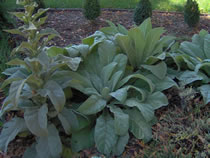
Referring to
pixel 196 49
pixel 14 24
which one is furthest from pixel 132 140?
pixel 14 24

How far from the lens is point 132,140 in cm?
221

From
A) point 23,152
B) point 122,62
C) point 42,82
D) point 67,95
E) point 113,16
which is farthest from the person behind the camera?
point 113,16

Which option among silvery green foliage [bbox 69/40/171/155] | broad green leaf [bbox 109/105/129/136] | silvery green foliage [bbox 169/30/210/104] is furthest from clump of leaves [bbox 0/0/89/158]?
silvery green foliage [bbox 169/30/210/104]

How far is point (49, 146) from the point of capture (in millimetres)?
1938

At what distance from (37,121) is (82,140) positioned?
20.2 inches

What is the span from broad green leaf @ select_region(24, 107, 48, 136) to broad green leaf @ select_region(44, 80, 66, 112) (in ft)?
0.44

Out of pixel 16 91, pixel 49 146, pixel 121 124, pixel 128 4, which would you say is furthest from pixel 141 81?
pixel 128 4

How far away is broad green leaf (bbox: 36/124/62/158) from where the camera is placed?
1.93m

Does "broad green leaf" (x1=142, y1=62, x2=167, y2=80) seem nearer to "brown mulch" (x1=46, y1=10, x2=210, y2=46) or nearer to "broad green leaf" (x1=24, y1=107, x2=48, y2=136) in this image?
"broad green leaf" (x1=24, y1=107, x2=48, y2=136)

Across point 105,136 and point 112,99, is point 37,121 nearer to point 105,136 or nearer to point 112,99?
point 105,136

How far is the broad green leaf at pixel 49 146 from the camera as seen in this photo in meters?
1.93

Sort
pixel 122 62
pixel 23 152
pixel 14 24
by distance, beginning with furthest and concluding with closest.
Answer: pixel 14 24, pixel 122 62, pixel 23 152

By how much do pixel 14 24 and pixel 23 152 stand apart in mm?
3320

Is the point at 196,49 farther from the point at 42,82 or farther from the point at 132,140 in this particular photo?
the point at 42,82
